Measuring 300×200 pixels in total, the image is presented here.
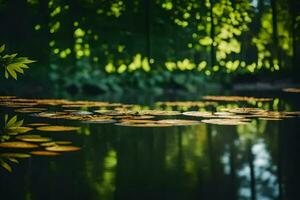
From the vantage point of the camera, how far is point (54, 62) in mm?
11617

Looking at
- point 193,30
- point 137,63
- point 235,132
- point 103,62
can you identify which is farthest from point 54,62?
point 235,132

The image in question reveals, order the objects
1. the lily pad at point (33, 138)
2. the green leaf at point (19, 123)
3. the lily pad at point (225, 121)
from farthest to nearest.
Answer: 1. the lily pad at point (225, 121)
2. the green leaf at point (19, 123)
3. the lily pad at point (33, 138)

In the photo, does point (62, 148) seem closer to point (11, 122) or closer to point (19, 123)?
point (19, 123)

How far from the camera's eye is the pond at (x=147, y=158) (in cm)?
217

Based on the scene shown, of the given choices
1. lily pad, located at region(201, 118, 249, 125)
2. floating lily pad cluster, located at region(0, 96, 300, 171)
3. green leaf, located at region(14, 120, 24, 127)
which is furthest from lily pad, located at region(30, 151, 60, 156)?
lily pad, located at region(201, 118, 249, 125)

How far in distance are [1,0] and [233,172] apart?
8606 millimetres

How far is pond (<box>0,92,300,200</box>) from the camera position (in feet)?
7.12

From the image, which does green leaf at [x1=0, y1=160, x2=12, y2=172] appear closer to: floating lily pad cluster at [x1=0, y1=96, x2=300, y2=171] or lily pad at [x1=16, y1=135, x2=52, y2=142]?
floating lily pad cluster at [x1=0, y1=96, x2=300, y2=171]

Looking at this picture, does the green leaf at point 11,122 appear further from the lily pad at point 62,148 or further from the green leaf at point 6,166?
the green leaf at point 6,166

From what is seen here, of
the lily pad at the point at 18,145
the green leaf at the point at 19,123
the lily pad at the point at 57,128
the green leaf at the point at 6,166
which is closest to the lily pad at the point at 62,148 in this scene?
the lily pad at the point at 18,145

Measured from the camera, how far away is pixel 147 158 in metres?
2.97

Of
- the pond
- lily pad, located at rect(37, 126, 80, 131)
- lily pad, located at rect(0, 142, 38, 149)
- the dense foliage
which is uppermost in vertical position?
the dense foliage

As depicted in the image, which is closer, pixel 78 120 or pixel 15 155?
pixel 15 155

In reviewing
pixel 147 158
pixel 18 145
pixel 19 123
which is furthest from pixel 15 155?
pixel 19 123
